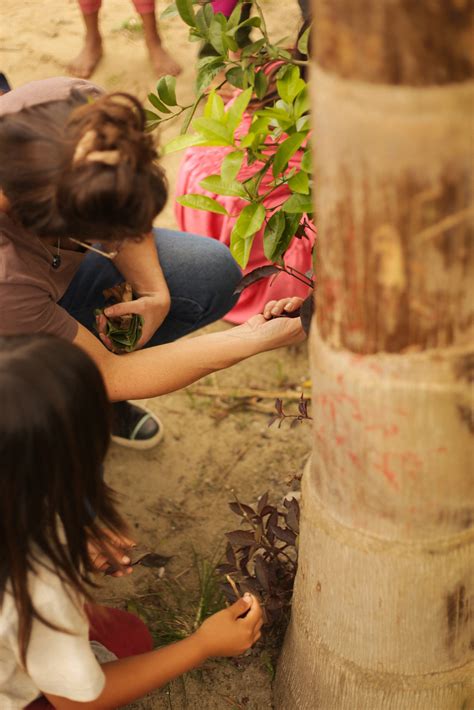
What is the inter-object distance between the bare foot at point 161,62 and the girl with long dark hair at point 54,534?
3.21m

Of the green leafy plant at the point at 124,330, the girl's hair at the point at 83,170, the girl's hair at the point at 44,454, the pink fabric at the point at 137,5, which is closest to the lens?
the girl's hair at the point at 44,454

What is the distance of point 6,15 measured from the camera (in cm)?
507

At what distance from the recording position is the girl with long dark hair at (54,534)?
4.28 ft

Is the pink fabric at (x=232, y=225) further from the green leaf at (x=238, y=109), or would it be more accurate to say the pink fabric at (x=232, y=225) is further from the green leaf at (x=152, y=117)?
the green leaf at (x=238, y=109)

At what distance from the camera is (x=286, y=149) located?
1.61 metres

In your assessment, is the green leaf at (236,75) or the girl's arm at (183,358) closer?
the green leaf at (236,75)

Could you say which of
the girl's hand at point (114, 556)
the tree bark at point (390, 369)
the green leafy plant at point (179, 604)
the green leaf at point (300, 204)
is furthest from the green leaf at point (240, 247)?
the green leafy plant at point (179, 604)

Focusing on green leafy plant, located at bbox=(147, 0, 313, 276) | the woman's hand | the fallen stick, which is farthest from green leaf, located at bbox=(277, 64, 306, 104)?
the fallen stick

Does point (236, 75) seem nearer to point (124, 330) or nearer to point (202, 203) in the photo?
point (202, 203)

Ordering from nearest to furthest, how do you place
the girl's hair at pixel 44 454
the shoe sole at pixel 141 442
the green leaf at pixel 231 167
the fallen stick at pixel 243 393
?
the girl's hair at pixel 44 454 < the green leaf at pixel 231 167 < the shoe sole at pixel 141 442 < the fallen stick at pixel 243 393

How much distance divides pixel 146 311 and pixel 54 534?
90 centimetres

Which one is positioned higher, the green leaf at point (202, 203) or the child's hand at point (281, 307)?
the green leaf at point (202, 203)

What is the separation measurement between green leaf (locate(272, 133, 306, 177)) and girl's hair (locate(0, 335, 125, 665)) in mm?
502

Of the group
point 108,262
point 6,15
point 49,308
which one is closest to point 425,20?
point 49,308
